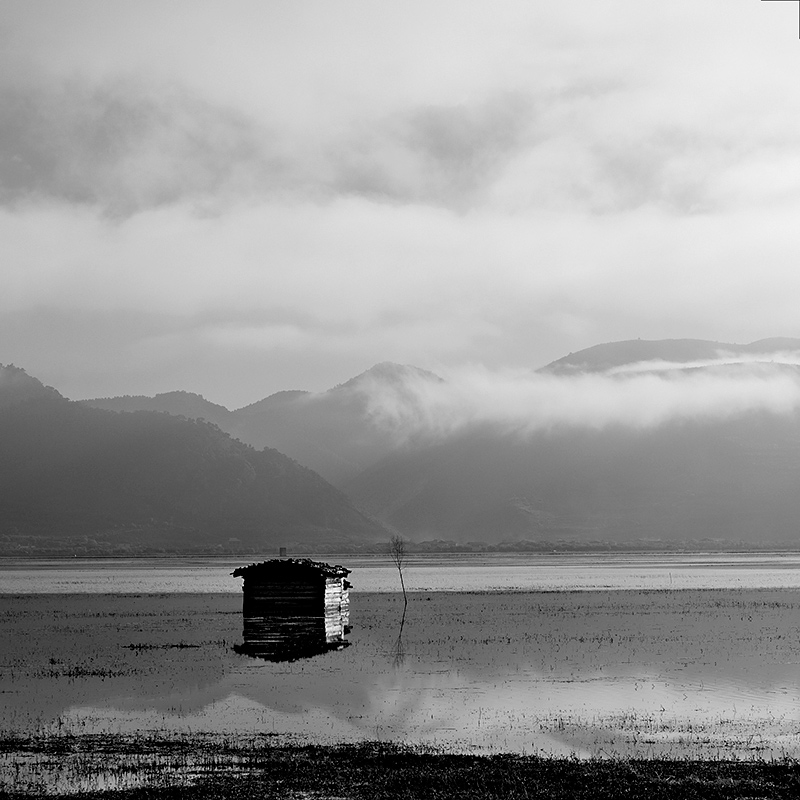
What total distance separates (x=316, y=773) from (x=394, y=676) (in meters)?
17.0

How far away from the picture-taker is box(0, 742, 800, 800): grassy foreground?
2436cm

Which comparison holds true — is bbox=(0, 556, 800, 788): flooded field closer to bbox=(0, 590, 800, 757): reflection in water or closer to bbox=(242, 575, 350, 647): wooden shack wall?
bbox=(0, 590, 800, 757): reflection in water

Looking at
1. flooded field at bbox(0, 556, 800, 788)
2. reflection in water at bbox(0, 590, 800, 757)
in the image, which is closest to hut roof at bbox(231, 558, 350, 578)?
flooded field at bbox(0, 556, 800, 788)

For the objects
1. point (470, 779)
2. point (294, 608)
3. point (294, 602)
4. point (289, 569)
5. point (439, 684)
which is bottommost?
point (439, 684)

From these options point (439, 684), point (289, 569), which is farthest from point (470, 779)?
point (289, 569)

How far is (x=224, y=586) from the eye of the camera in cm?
11962

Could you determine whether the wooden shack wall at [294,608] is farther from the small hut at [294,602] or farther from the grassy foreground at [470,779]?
the grassy foreground at [470,779]

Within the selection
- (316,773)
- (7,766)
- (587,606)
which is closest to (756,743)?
(316,773)

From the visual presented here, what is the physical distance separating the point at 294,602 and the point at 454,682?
22.7 meters

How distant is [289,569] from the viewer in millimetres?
63781

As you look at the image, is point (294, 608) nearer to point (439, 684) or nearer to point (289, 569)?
point (289, 569)

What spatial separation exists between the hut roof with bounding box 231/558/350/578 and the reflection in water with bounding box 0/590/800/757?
128 inches

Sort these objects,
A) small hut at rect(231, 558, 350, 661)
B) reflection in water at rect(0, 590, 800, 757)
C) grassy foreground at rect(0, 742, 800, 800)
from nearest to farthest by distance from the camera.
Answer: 1. grassy foreground at rect(0, 742, 800, 800)
2. reflection in water at rect(0, 590, 800, 757)
3. small hut at rect(231, 558, 350, 661)

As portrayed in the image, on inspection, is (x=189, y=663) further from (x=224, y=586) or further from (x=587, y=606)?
(x=224, y=586)
